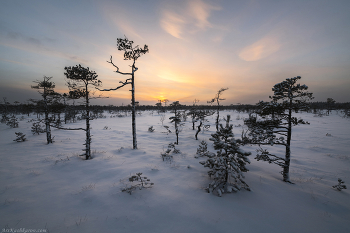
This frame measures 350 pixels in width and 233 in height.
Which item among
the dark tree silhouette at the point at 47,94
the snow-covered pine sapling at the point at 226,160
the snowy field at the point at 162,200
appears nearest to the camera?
the snowy field at the point at 162,200

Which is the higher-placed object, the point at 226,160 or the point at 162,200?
the point at 226,160

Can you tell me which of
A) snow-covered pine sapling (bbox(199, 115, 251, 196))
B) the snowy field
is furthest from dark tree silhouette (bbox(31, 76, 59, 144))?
snow-covered pine sapling (bbox(199, 115, 251, 196))

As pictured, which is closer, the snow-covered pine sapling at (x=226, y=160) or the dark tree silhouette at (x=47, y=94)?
the snow-covered pine sapling at (x=226, y=160)

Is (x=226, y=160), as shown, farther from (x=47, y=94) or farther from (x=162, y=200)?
(x=47, y=94)

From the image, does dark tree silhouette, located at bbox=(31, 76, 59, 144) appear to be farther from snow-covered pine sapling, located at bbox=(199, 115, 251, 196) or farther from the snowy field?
snow-covered pine sapling, located at bbox=(199, 115, 251, 196)

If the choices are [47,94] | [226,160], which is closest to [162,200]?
[226,160]

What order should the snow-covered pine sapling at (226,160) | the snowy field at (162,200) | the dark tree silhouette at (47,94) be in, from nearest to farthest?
1. the snowy field at (162,200)
2. the snow-covered pine sapling at (226,160)
3. the dark tree silhouette at (47,94)

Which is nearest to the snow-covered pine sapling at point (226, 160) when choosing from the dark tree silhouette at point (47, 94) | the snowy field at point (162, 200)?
the snowy field at point (162, 200)

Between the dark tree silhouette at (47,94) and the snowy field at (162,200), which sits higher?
the dark tree silhouette at (47,94)

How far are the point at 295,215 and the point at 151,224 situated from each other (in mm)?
5322

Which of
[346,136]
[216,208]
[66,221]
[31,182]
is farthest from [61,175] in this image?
[346,136]

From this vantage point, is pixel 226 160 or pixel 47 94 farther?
pixel 47 94

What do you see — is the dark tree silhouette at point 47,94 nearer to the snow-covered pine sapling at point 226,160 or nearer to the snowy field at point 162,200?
the snowy field at point 162,200

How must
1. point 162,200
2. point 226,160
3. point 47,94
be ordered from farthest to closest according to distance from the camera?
point 47,94 < point 226,160 < point 162,200
